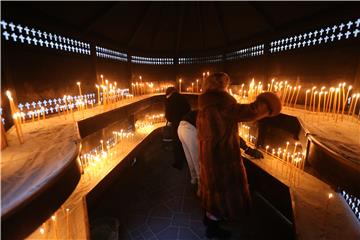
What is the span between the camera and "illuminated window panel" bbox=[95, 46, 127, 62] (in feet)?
20.1

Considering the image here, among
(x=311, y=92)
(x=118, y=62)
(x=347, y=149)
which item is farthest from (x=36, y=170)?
(x=118, y=62)

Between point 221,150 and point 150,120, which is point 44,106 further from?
point 150,120

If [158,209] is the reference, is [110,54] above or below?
above

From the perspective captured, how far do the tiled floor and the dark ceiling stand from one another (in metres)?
4.44

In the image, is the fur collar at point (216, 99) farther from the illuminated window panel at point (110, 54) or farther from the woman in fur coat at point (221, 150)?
the illuminated window panel at point (110, 54)

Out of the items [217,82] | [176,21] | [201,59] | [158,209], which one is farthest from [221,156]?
[201,59]

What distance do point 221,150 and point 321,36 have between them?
12.5ft

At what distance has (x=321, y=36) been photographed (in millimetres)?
4125

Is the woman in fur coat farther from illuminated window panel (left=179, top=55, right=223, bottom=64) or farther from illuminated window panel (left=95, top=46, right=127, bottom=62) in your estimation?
illuminated window panel (left=179, top=55, right=223, bottom=64)

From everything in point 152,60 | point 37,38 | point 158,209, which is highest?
point 152,60

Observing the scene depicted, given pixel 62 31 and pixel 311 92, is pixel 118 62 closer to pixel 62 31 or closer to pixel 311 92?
pixel 62 31

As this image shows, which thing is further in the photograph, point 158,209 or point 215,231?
point 158,209

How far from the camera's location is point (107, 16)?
18.3 feet

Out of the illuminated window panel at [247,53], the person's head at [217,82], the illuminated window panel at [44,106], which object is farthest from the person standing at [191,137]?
the illuminated window panel at [247,53]
